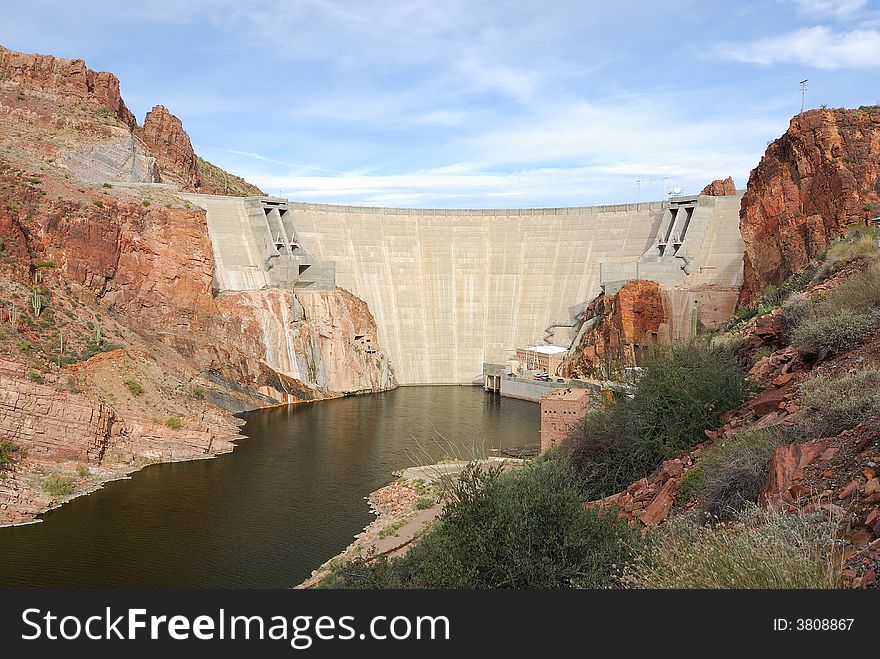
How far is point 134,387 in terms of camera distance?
33.0 metres

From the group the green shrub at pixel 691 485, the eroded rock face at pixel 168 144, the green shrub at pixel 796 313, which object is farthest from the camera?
the eroded rock face at pixel 168 144

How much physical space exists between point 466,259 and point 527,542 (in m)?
51.3

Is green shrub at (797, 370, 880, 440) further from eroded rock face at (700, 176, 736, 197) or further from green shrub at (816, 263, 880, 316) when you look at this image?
eroded rock face at (700, 176, 736, 197)

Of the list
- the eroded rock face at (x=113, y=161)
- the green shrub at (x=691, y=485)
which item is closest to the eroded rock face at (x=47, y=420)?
the green shrub at (x=691, y=485)

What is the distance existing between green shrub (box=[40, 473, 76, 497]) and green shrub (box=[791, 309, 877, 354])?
2359cm

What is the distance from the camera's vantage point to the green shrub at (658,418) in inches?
526

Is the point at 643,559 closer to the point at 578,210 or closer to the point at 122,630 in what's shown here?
the point at 122,630

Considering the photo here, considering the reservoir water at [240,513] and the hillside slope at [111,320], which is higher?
the hillside slope at [111,320]

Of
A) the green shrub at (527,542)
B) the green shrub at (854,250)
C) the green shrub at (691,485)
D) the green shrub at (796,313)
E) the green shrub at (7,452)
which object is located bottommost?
the green shrub at (7,452)

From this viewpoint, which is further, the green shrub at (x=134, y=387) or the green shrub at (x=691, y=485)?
the green shrub at (x=134, y=387)

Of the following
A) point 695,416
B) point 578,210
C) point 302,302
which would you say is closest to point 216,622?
point 695,416

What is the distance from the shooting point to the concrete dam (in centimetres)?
5247

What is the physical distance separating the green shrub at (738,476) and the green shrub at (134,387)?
28037 mm

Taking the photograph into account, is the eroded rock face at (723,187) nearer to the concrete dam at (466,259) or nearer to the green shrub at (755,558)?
the concrete dam at (466,259)
